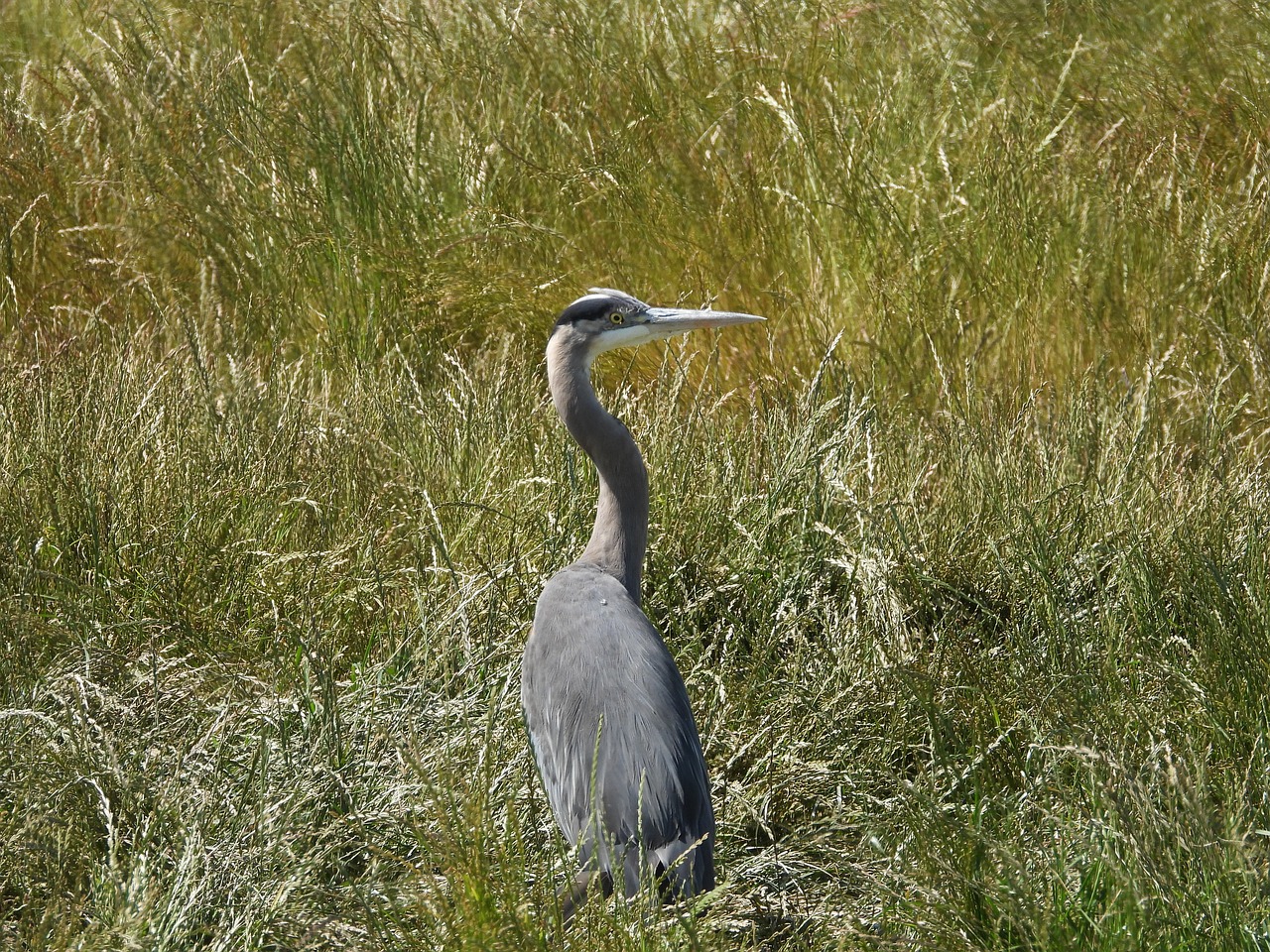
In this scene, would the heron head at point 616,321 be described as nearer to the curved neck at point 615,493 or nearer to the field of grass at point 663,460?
the curved neck at point 615,493

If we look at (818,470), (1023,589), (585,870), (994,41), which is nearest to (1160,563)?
(1023,589)

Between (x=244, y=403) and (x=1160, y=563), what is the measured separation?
2.53m

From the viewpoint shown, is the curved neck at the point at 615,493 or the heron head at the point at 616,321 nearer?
the curved neck at the point at 615,493

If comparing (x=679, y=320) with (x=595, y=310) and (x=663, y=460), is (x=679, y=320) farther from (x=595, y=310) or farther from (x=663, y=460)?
(x=663, y=460)

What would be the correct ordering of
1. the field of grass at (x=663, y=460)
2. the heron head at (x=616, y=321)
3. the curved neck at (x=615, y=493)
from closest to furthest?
the field of grass at (x=663, y=460)
the curved neck at (x=615, y=493)
the heron head at (x=616, y=321)

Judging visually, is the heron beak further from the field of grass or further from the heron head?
the field of grass

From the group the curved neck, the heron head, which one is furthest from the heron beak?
the curved neck

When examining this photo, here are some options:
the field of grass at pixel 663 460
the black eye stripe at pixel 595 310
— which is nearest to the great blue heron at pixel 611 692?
the black eye stripe at pixel 595 310

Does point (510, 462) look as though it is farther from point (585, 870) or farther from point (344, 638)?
point (585, 870)

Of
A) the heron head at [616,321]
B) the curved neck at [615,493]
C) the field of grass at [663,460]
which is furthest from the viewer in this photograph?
the heron head at [616,321]

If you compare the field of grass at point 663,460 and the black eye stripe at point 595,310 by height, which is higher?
the black eye stripe at point 595,310

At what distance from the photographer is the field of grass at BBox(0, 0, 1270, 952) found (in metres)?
2.43

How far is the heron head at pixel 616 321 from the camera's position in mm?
3301

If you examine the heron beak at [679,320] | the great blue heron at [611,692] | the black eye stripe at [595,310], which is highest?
the black eye stripe at [595,310]
